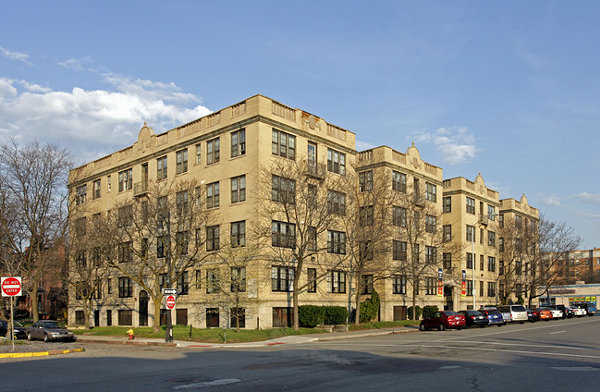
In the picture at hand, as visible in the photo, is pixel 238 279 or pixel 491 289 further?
pixel 491 289

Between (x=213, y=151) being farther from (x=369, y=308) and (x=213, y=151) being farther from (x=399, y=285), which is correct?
(x=399, y=285)

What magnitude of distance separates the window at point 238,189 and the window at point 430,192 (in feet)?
73.6

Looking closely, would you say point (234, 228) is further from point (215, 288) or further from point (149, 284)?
point (149, 284)

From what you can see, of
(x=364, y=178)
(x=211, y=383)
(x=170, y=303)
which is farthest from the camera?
(x=364, y=178)

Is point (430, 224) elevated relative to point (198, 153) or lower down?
lower down

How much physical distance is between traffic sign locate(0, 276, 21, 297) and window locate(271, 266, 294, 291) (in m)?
18.9

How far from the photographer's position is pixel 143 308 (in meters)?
50.6

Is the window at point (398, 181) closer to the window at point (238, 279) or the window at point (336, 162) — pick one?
the window at point (336, 162)

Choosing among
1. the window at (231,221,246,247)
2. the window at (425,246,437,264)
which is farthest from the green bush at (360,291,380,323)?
the window at (231,221,246,247)

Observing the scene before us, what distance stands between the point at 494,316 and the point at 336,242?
46.2 ft

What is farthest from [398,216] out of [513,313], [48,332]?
[48,332]

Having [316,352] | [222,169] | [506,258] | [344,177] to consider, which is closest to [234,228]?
[222,169]

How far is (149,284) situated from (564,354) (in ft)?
123

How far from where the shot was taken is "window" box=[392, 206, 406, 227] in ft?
158
